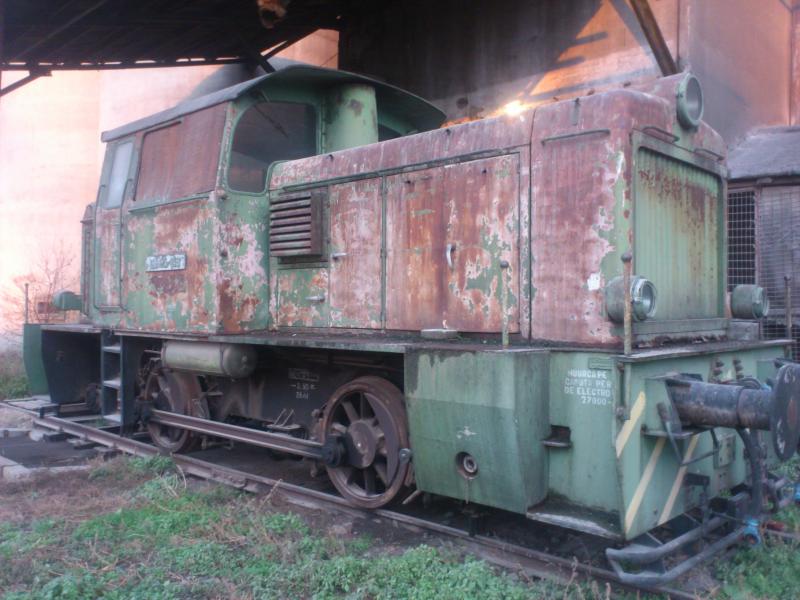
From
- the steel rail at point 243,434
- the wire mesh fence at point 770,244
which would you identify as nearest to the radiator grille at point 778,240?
the wire mesh fence at point 770,244

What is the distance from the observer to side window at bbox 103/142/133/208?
23.8 ft

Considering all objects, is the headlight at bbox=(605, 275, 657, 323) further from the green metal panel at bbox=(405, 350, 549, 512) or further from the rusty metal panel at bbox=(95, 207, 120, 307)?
the rusty metal panel at bbox=(95, 207, 120, 307)

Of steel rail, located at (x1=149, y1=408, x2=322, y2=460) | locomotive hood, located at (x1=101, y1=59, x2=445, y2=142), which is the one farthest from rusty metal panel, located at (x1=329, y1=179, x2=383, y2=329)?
locomotive hood, located at (x1=101, y1=59, x2=445, y2=142)

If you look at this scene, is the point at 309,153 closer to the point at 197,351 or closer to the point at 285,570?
the point at 197,351

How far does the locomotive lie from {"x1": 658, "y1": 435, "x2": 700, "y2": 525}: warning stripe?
0.02 m

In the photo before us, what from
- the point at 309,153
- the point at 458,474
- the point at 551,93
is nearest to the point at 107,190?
the point at 309,153

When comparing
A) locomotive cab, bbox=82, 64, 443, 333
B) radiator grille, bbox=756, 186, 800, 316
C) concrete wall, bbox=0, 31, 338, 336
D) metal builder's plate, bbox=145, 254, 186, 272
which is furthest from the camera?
concrete wall, bbox=0, 31, 338, 336

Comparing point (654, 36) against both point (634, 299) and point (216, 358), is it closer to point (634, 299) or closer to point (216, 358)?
point (634, 299)

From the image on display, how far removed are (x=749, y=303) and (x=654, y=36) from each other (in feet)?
16.9

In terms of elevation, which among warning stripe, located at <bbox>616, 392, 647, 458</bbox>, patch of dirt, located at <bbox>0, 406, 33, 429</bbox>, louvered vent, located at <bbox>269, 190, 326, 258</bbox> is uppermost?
louvered vent, located at <bbox>269, 190, 326, 258</bbox>

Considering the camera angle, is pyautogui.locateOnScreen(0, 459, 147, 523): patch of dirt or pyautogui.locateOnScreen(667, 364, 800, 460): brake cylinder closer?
pyautogui.locateOnScreen(667, 364, 800, 460): brake cylinder

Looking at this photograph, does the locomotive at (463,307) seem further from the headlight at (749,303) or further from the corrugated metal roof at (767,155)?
the corrugated metal roof at (767,155)

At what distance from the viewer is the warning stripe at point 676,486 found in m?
3.75

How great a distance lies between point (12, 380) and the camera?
11633mm
